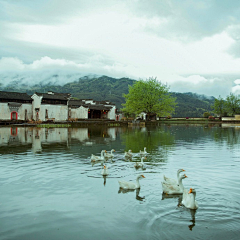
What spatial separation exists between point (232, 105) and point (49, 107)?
68641 mm

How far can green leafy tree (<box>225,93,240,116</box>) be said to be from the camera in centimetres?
10012

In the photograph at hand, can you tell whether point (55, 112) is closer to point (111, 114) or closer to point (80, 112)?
point (80, 112)

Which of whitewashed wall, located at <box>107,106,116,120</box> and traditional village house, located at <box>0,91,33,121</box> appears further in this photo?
whitewashed wall, located at <box>107,106,116,120</box>

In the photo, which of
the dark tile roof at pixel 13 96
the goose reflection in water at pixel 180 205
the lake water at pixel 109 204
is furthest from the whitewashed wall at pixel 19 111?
the goose reflection in water at pixel 180 205

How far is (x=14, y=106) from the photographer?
71.6m

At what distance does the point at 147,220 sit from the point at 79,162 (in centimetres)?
869

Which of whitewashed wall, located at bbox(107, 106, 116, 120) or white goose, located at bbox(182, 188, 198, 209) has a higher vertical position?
whitewashed wall, located at bbox(107, 106, 116, 120)

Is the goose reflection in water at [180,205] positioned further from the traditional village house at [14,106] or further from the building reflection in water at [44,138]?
the traditional village house at [14,106]

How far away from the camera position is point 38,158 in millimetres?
16219

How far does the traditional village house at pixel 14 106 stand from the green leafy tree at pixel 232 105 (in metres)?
73.0

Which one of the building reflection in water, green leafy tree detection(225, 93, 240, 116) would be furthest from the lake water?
green leafy tree detection(225, 93, 240, 116)

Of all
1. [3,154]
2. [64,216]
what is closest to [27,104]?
[3,154]

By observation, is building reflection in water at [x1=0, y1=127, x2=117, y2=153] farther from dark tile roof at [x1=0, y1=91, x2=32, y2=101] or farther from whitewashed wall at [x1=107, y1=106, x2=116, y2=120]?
whitewashed wall at [x1=107, y1=106, x2=116, y2=120]

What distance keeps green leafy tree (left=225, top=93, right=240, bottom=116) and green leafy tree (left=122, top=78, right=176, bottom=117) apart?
3334cm
